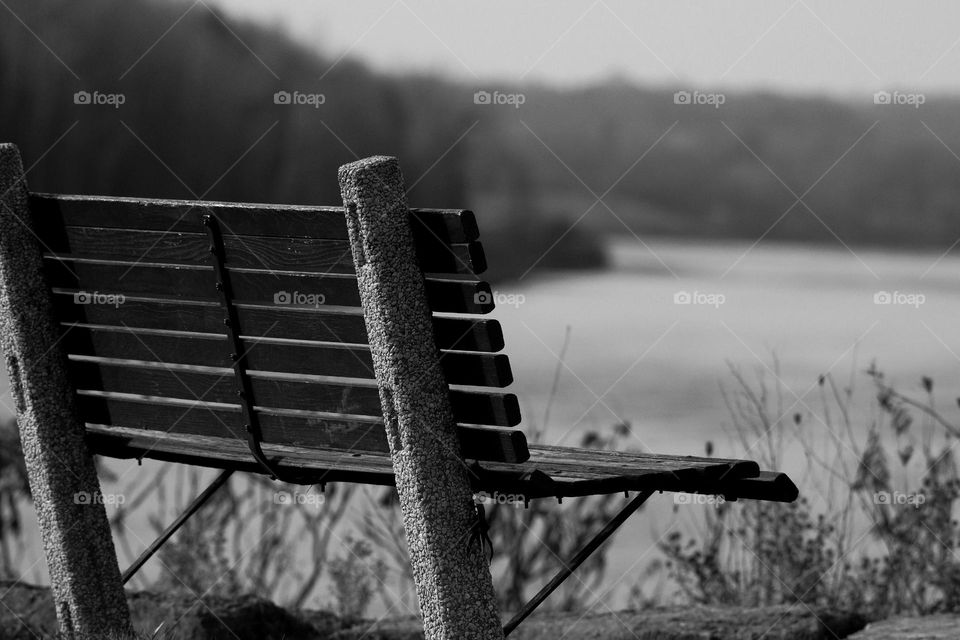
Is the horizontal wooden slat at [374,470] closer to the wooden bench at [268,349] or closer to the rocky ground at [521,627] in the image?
the wooden bench at [268,349]

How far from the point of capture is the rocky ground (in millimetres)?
2740

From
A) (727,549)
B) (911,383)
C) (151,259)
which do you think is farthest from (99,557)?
(911,383)

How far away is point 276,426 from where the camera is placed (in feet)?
7.22

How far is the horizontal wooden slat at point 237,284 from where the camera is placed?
1873 mm

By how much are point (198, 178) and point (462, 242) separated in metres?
4.94

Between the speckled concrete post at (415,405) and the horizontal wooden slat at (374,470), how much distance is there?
8 cm

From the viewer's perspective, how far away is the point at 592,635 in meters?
2.81
